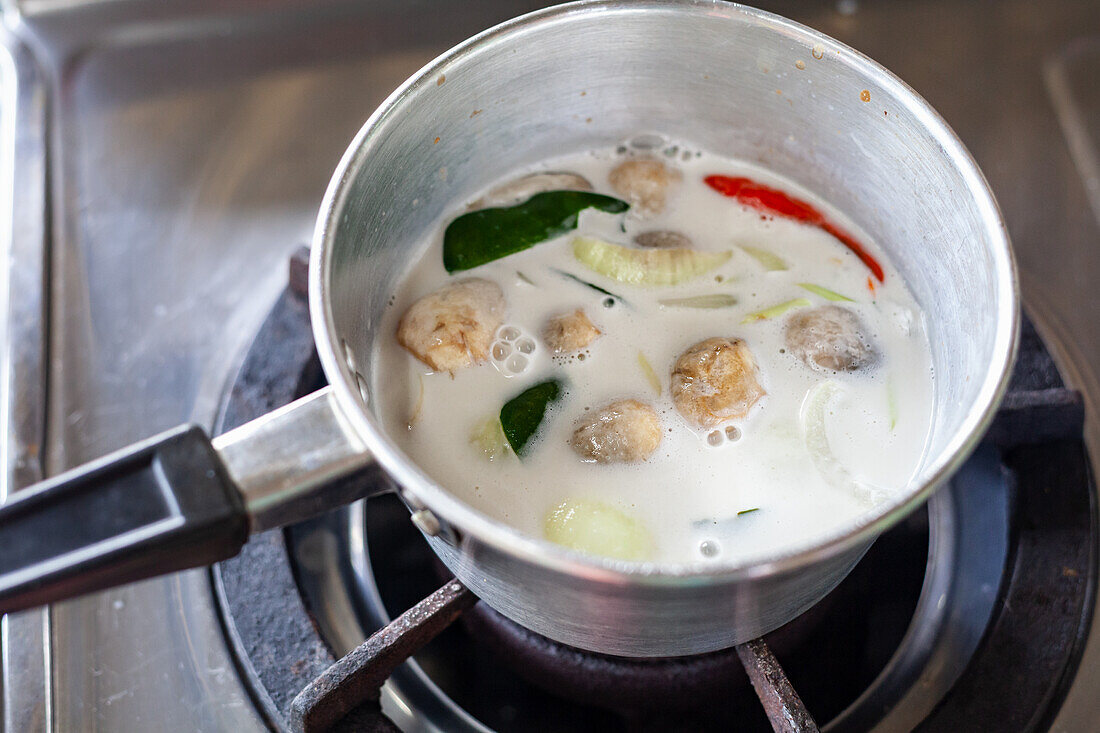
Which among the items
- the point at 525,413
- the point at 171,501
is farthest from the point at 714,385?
the point at 171,501

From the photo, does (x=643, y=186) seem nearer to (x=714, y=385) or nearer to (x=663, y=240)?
(x=663, y=240)

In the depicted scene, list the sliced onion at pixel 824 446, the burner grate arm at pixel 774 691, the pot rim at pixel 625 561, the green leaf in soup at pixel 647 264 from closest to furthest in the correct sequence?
the pot rim at pixel 625 561 < the burner grate arm at pixel 774 691 < the sliced onion at pixel 824 446 < the green leaf in soup at pixel 647 264

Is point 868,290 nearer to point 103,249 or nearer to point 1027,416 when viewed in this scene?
point 1027,416

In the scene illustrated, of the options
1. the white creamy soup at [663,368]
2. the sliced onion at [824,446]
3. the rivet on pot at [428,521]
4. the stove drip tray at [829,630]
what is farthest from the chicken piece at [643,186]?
the rivet on pot at [428,521]

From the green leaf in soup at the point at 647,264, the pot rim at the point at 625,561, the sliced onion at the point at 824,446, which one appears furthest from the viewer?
the green leaf in soup at the point at 647,264

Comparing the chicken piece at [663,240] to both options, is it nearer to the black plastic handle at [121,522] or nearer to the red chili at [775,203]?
the red chili at [775,203]

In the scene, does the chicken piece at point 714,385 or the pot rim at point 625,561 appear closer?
the pot rim at point 625,561
